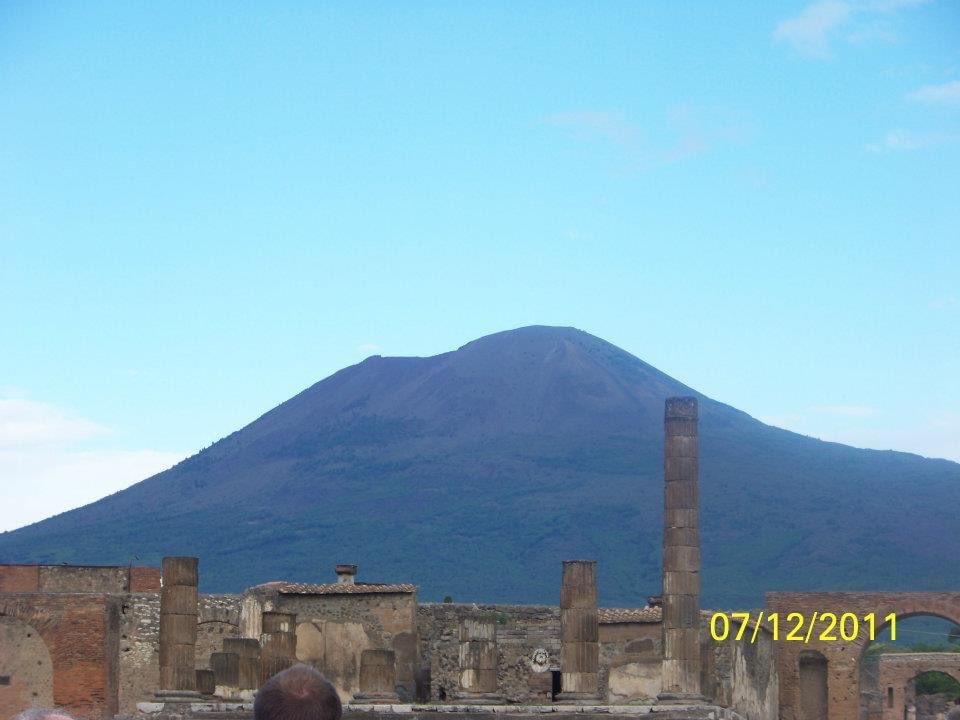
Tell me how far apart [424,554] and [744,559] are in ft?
81.8

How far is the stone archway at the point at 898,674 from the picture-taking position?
167 ft

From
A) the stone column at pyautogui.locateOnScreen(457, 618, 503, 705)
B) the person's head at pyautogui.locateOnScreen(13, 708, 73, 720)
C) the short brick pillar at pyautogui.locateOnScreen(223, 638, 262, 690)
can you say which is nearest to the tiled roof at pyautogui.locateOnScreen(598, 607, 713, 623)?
the stone column at pyautogui.locateOnScreen(457, 618, 503, 705)

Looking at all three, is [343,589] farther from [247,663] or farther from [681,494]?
[681,494]

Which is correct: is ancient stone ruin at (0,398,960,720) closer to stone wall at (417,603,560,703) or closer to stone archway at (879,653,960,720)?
stone wall at (417,603,560,703)

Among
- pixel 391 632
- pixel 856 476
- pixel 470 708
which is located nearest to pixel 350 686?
pixel 391 632

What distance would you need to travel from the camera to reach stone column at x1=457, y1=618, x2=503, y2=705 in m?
29.4

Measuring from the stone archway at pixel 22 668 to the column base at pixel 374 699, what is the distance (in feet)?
22.6

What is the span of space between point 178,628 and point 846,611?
1900 centimetres

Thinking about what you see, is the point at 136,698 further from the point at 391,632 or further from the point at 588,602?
the point at 588,602

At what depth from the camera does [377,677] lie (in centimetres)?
2986

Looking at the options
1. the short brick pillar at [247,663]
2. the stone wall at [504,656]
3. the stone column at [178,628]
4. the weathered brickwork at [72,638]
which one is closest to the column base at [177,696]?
the stone column at [178,628]

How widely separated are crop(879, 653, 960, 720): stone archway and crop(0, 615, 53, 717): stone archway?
84.8 feet

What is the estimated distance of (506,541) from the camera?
500 feet

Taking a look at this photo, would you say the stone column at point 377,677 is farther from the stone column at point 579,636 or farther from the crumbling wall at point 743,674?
the crumbling wall at point 743,674
